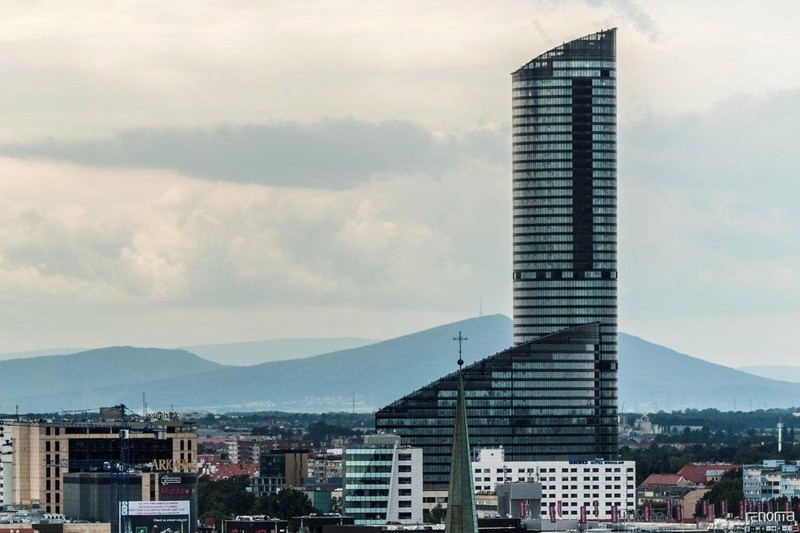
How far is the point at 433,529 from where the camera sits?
178125 mm

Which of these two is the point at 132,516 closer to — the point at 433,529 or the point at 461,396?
the point at 433,529

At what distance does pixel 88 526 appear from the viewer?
646 ft

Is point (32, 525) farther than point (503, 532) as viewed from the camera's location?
Yes

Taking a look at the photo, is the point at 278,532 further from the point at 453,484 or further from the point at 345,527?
the point at 453,484

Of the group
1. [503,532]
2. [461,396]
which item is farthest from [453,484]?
[503,532]

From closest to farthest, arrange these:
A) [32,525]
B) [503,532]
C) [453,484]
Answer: [453,484] < [503,532] < [32,525]

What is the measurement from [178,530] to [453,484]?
10217 cm

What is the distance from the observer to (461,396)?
99812mm

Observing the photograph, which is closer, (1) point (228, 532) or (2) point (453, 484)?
(2) point (453, 484)

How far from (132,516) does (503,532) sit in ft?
112

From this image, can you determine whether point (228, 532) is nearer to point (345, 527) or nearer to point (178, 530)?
point (178, 530)

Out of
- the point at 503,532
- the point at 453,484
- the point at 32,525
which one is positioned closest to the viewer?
the point at 453,484

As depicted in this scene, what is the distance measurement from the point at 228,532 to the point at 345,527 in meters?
19.3

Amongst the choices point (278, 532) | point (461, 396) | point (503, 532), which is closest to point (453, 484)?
point (461, 396)
